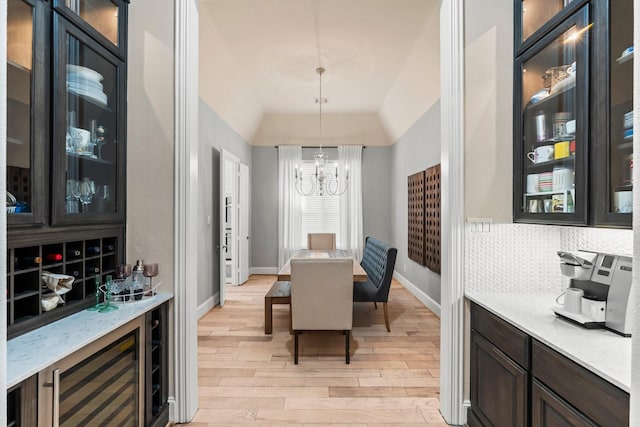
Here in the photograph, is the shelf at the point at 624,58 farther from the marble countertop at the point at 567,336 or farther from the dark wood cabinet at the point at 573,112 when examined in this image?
the marble countertop at the point at 567,336

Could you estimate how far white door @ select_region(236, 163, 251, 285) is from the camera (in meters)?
5.70

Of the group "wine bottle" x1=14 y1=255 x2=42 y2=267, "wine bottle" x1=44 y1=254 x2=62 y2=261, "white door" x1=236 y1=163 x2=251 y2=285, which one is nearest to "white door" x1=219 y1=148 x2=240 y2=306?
"white door" x1=236 y1=163 x2=251 y2=285

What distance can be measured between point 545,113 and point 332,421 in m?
2.17

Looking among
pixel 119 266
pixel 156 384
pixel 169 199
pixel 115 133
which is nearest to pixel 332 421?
pixel 156 384

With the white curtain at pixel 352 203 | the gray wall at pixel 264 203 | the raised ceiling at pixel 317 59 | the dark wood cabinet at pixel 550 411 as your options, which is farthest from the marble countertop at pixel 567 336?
the gray wall at pixel 264 203

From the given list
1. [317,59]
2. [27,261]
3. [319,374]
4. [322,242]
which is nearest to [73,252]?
[27,261]

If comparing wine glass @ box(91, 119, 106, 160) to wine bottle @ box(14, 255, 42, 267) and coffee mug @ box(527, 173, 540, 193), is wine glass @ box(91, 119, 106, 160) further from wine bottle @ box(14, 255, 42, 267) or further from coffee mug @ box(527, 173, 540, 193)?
coffee mug @ box(527, 173, 540, 193)

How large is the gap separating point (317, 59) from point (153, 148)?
A: 280cm

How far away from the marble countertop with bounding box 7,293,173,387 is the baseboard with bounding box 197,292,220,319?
7.44 ft

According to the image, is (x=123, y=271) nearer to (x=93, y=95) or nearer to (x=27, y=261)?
(x=27, y=261)

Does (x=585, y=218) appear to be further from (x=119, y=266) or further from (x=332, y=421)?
(x=119, y=266)

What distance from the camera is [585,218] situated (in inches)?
53.3

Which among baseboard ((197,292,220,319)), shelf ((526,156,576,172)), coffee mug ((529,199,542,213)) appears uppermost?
shelf ((526,156,576,172))

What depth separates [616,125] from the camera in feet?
4.01
